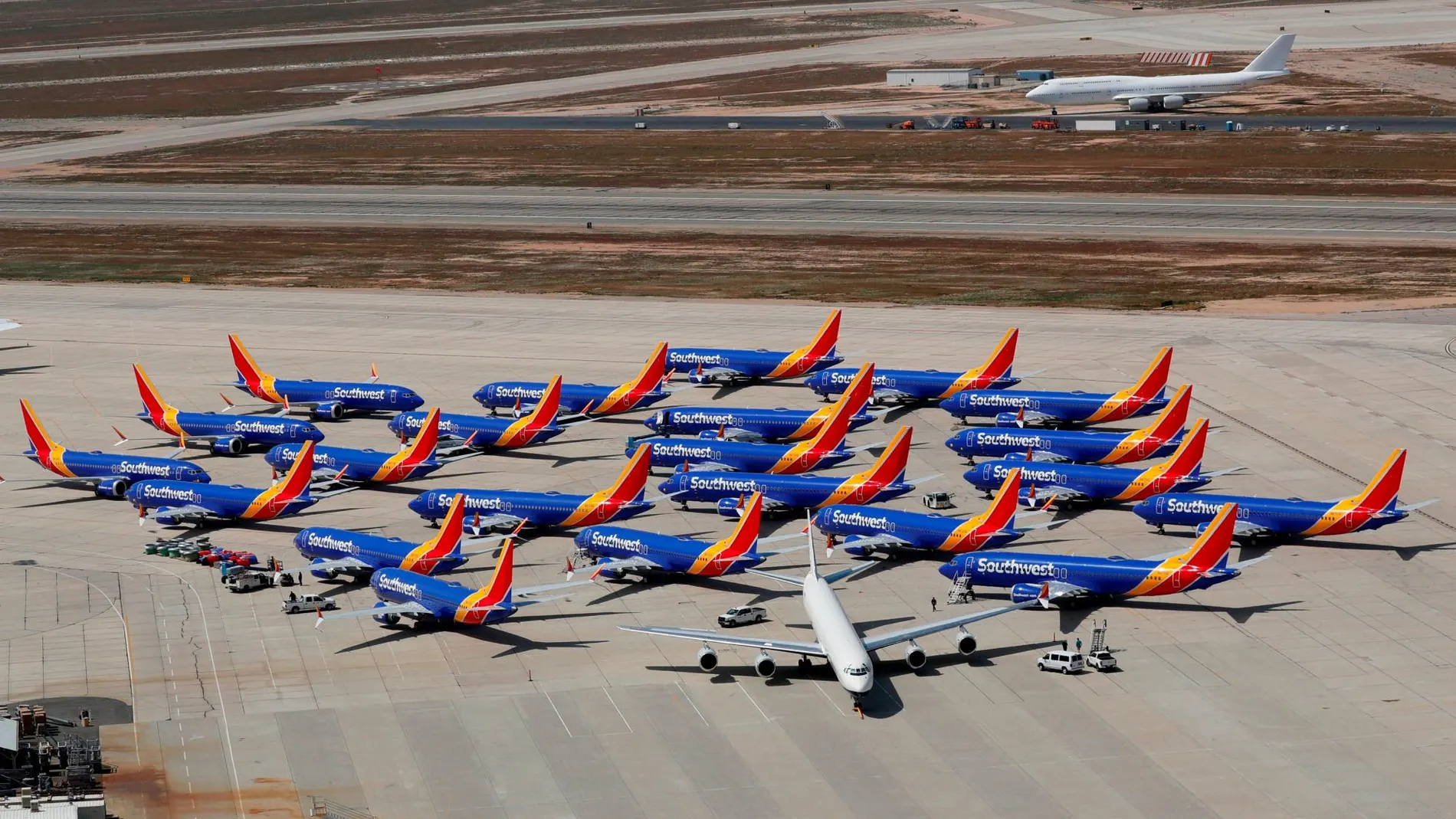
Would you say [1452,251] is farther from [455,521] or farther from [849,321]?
[455,521]

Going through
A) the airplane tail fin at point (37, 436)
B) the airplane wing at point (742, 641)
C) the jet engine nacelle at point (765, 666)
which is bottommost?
the jet engine nacelle at point (765, 666)

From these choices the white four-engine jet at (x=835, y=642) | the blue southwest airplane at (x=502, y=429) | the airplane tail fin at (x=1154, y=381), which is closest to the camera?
the white four-engine jet at (x=835, y=642)

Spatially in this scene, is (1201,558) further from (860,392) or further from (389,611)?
(389,611)

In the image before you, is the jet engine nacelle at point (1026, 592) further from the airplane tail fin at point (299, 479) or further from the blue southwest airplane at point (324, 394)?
the blue southwest airplane at point (324, 394)

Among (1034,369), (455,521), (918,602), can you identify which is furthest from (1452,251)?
(455,521)

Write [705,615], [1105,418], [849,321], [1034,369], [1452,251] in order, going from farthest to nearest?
[1452,251]
[849,321]
[1034,369]
[1105,418]
[705,615]

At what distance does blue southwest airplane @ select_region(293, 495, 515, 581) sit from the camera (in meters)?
92.9

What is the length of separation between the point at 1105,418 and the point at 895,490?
26.2 meters

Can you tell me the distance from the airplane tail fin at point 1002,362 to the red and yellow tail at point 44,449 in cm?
6626

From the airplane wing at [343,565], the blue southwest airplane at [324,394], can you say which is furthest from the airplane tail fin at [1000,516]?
the blue southwest airplane at [324,394]

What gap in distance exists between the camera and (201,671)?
268 feet

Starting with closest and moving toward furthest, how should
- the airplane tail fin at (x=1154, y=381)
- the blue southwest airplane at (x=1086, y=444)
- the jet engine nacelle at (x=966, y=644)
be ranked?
1. the jet engine nacelle at (x=966, y=644)
2. the blue southwest airplane at (x=1086, y=444)
3. the airplane tail fin at (x=1154, y=381)

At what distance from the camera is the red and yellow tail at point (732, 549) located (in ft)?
299

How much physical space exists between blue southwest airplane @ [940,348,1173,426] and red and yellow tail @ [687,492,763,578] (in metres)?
38.1
